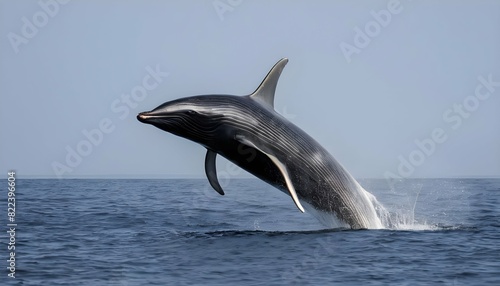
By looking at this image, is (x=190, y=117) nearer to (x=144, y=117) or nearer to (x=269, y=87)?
(x=144, y=117)

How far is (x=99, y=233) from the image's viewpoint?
24922 mm

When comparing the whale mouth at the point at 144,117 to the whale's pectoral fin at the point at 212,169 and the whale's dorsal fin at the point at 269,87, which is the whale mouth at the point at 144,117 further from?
the whale's dorsal fin at the point at 269,87

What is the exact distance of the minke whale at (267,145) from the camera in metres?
20.2

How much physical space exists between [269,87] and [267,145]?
1626 mm

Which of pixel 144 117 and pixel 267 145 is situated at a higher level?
pixel 144 117

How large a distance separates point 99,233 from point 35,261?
5.36 metres

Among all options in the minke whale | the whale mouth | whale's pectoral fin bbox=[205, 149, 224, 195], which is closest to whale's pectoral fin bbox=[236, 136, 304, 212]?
the minke whale

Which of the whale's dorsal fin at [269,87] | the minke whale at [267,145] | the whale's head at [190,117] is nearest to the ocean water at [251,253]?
the minke whale at [267,145]

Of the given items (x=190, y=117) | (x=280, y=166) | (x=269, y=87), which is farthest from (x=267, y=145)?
(x=190, y=117)

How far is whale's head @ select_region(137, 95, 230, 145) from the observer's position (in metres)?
19.7

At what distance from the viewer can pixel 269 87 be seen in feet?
70.9

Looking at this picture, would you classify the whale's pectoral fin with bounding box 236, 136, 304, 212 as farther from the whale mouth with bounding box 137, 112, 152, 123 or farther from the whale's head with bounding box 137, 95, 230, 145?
the whale mouth with bounding box 137, 112, 152, 123

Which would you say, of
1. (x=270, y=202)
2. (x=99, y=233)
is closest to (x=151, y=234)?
(x=99, y=233)

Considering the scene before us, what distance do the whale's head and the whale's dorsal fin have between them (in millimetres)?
1336
